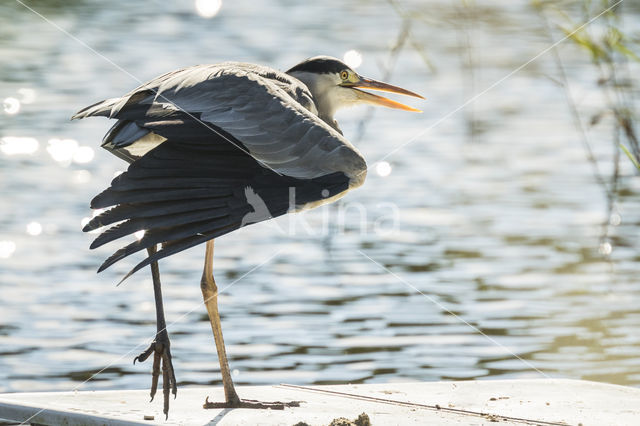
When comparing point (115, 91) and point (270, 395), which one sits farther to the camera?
point (115, 91)

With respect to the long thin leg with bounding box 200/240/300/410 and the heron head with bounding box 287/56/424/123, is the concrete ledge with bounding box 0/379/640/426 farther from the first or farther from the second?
the heron head with bounding box 287/56/424/123

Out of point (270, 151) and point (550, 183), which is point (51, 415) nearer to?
point (270, 151)

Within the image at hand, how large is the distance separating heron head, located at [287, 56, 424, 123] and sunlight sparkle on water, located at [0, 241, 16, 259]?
3886 mm

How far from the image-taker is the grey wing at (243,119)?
4.26 m

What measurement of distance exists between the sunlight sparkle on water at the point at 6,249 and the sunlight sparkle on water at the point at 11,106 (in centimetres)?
440

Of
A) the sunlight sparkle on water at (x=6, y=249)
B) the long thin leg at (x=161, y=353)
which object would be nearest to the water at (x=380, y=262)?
the sunlight sparkle on water at (x=6, y=249)

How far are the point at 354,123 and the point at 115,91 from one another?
3595 mm

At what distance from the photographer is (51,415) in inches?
176

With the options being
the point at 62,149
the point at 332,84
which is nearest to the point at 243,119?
the point at 332,84

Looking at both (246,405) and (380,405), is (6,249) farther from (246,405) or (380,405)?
(380,405)

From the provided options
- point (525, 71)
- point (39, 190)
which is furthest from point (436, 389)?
point (525, 71)

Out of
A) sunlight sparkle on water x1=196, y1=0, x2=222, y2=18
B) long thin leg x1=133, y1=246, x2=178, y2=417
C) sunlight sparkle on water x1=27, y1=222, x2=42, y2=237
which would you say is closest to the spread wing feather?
long thin leg x1=133, y1=246, x2=178, y2=417

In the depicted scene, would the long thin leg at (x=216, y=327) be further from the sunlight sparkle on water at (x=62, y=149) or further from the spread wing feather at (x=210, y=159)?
the sunlight sparkle on water at (x=62, y=149)

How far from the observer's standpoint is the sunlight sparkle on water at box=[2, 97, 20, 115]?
13.0 m
